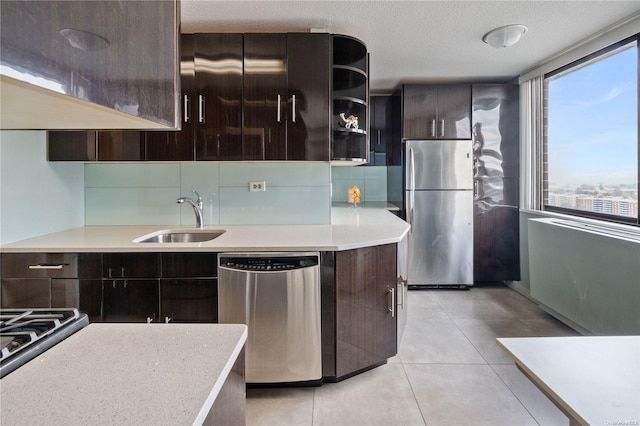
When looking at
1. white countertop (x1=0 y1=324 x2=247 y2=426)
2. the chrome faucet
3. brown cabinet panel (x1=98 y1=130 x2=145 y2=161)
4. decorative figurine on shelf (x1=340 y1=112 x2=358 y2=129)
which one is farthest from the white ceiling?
white countertop (x1=0 y1=324 x2=247 y2=426)

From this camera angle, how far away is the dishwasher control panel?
2059mm

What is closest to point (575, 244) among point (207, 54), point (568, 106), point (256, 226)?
point (568, 106)

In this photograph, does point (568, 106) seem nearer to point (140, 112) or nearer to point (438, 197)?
point (438, 197)

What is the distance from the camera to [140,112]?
0.53 m

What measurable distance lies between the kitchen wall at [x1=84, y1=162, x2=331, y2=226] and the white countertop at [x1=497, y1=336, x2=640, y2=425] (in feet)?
6.63

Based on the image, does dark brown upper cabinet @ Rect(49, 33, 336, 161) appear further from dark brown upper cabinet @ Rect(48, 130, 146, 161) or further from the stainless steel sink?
the stainless steel sink

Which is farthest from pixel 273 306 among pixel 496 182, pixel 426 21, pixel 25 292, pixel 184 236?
pixel 496 182

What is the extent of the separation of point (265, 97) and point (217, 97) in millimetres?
329

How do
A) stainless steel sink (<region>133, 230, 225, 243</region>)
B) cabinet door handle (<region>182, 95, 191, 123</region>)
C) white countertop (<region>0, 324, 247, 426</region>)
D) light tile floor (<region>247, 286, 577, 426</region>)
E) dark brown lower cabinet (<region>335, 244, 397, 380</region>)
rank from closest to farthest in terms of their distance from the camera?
white countertop (<region>0, 324, 247, 426</region>), light tile floor (<region>247, 286, 577, 426</region>), dark brown lower cabinet (<region>335, 244, 397, 380</region>), cabinet door handle (<region>182, 95, 191, 123</region>), stainless steel sink (<region>133, 230, 225, 243</region>)

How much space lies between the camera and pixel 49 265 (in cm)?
203

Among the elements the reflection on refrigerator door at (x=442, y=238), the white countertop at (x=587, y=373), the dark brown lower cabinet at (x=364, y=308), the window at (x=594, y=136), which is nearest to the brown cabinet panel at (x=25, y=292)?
the dark brown lower cabinet at (x=364, y=308)

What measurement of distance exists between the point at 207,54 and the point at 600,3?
261cm

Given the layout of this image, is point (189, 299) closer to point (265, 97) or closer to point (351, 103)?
point (265, 97)

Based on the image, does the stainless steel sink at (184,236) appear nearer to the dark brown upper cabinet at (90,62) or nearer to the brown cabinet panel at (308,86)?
the brown cabinet panel at (308,86)
